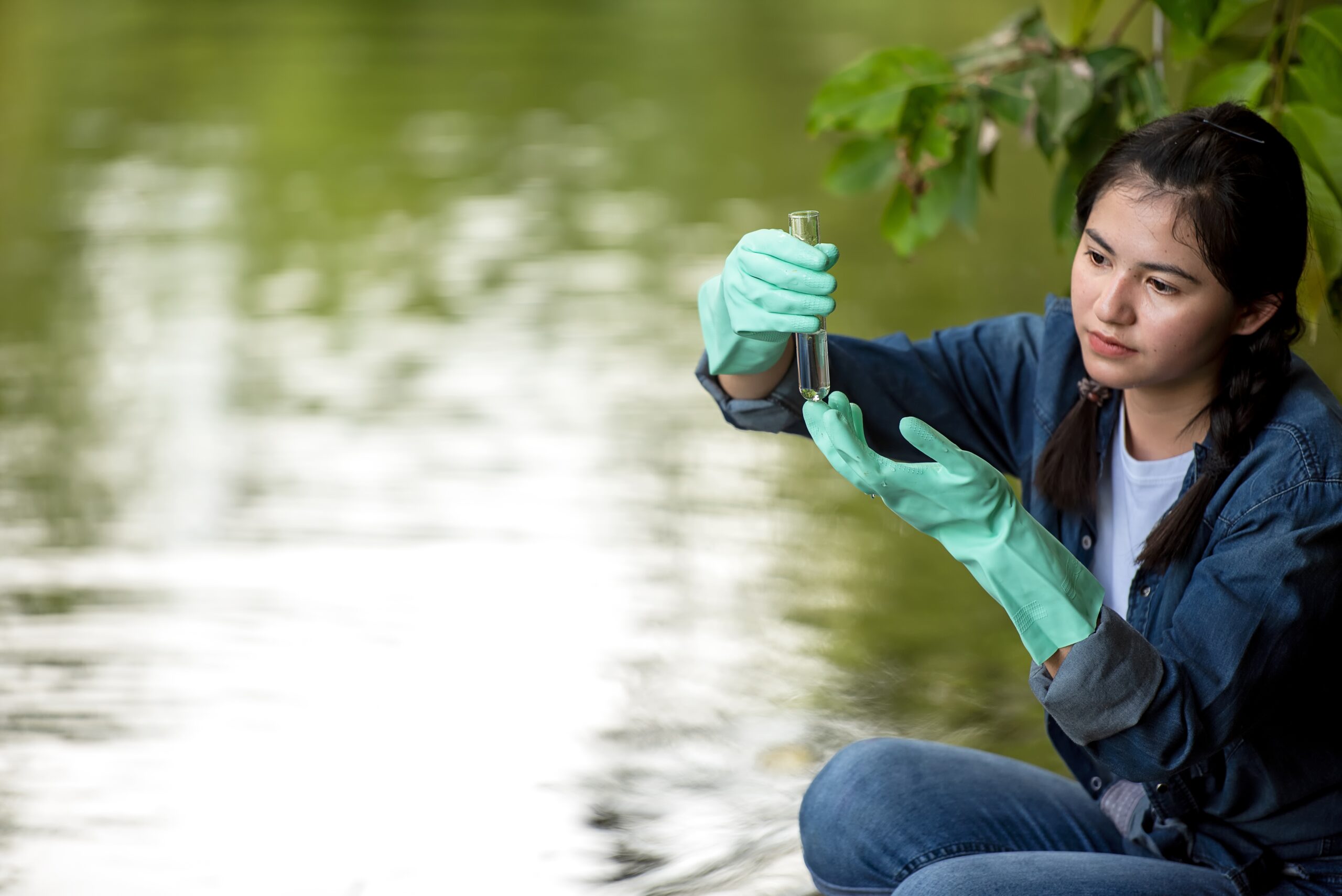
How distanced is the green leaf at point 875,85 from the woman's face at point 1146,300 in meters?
0.46

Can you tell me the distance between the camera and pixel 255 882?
162cm

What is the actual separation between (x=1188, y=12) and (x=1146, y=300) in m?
0.44

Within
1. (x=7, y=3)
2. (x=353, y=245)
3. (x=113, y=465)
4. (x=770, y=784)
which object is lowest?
(x=770, y=784)

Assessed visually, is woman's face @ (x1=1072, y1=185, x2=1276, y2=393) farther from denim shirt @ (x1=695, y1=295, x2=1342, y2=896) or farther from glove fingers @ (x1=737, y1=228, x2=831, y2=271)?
glove fingers @ (x1=737, y1=228, x2=831, y2=271)

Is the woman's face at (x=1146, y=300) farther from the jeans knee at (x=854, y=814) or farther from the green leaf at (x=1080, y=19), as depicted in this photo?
the green leaf at (x=1080, y=19)

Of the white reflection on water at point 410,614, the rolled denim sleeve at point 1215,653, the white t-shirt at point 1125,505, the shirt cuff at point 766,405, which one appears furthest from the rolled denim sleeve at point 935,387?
the white reflection on water at point 410,614

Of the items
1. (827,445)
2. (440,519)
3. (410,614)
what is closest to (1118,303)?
(827,445)

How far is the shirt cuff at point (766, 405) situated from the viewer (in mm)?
1262

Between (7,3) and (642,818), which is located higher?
(7,3)

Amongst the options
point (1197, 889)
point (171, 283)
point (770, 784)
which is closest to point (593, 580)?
point (770, 784)

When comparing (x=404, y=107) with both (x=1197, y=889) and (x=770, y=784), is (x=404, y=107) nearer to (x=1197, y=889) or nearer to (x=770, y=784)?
(x=770, y=784)

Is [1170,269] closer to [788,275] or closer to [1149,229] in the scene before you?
[1149,229]

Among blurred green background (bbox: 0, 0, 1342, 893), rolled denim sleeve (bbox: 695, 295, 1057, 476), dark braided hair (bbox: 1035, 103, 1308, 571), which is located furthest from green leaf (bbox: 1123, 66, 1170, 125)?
blurred green background (bbox: 0, 0, 1342, 893)

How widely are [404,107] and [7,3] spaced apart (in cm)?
362
